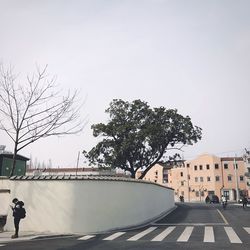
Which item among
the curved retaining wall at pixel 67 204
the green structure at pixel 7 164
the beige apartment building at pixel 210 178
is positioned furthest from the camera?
the beige apartment building at pixel 210 178

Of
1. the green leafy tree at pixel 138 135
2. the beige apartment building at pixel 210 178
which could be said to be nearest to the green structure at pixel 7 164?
the green leafy tree at pixel 138 135

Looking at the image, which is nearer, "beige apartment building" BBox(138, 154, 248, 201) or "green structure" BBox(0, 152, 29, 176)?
"green structure" BBox(0, 152, 29, 176)

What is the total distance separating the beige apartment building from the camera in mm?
87938

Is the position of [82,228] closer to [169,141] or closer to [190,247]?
[190,247]

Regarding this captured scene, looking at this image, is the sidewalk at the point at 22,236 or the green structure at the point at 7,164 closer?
the sidewalk at the point at 22,236

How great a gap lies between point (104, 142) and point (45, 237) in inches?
1123

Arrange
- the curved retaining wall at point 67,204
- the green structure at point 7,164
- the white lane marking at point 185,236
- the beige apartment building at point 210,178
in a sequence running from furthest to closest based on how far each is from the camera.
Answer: the beige apartment building at point 210,178
the green structure at point 7,164
the curved retaining wall at point 67,204
the white lane marking at point 185,236

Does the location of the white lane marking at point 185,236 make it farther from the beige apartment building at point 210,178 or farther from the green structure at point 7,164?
the beige apartment building at point 210,178

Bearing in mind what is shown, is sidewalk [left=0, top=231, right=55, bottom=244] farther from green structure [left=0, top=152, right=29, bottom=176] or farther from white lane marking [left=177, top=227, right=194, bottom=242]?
green structure [left=0, top=152, right=29, bottom=176]

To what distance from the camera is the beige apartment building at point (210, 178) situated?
87.9 metres

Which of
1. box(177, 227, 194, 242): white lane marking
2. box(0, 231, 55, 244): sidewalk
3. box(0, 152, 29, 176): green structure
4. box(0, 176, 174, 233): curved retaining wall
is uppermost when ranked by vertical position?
box(0, 152, 29, 176): green structure

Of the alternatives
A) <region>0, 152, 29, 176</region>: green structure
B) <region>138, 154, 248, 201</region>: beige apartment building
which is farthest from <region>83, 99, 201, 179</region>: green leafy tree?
<region>138, 154, 248, 201</region>: beige apartment building

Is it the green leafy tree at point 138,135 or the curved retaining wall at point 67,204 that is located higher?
the green leafy tree at point 138,135

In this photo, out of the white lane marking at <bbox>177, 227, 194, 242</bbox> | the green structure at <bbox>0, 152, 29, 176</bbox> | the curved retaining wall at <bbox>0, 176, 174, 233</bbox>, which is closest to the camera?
the white lane marking at <bbox>177, 227, 194, 242</bbox>
